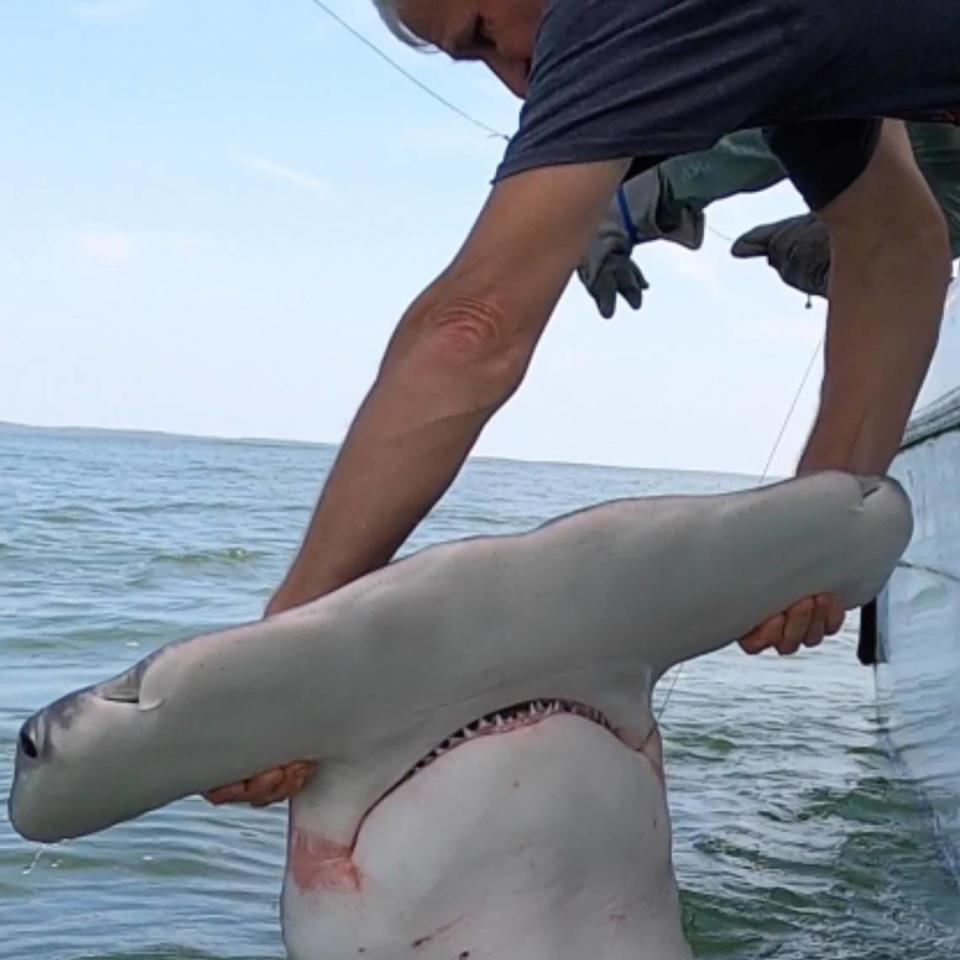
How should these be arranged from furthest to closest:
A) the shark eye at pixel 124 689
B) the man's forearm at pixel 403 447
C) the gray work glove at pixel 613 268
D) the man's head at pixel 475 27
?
the gray work glove at pixel 613 268
the man's head at pixel 475 27
the man's forearm at pixel 403 447
the shark eye at pixel 124 689

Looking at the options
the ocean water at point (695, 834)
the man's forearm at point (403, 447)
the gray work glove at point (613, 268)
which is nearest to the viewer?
the man's forearm at point (403, 447)

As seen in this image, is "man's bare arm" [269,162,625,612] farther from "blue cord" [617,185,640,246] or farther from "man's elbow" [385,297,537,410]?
→ "blue cord" [617,185,640,246]

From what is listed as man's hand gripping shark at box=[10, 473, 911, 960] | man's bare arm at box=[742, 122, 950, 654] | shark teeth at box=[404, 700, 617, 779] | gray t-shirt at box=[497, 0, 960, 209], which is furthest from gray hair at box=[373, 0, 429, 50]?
shark teeth at box=[404, 700, 617, 779]

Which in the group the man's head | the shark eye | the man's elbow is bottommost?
the shark eye

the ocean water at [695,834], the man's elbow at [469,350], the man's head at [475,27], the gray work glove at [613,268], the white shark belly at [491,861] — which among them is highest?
the gray work glove at [613,268]

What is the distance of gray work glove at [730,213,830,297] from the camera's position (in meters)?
4.00

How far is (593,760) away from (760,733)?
5462mm

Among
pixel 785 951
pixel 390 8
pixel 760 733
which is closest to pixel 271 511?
pixel 760 733

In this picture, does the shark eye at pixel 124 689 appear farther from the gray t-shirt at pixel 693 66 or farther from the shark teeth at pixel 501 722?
the gray t-shirt at pixel 693 66

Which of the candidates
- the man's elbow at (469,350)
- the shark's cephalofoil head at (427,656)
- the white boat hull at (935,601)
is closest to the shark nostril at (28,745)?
the shark's cephalofoil head at (427,656)

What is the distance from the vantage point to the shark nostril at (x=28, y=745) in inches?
57.1

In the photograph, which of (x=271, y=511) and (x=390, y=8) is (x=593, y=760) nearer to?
(x=390, y=8)

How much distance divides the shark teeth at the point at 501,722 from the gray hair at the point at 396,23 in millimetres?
825

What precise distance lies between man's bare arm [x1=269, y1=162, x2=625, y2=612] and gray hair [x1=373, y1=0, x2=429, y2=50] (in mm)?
436
